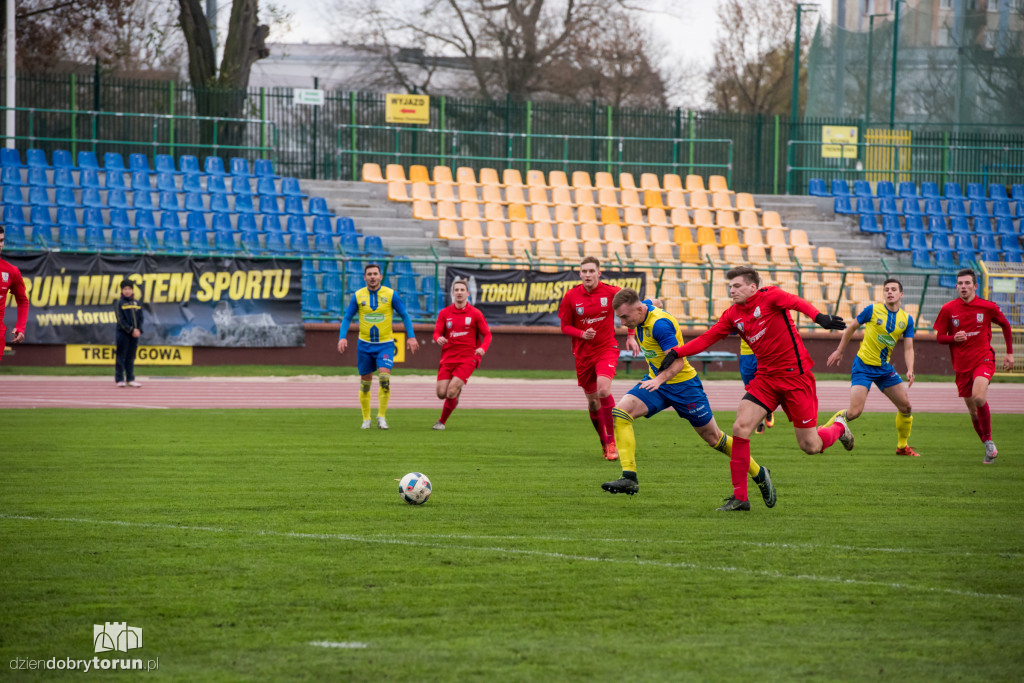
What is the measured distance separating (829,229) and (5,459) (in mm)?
25954

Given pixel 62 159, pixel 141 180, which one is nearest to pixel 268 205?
pixel 141 180

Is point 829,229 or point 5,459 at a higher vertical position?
point 829,229

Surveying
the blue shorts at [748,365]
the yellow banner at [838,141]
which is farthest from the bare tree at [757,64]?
the blue shorts at [748,365]

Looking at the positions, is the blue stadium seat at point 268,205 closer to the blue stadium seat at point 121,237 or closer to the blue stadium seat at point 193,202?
the blue stadium seat at point 193,202

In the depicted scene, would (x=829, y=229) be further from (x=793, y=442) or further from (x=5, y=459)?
(x=5, y=459)

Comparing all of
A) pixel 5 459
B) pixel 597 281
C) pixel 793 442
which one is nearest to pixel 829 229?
pixel 793 442

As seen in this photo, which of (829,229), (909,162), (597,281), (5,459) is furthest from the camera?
(909,162)

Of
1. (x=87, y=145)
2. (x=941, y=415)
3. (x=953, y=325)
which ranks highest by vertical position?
(x=87, y=145)

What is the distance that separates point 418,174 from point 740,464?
23.6m

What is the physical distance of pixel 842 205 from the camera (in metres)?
32.8

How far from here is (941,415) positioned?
18.1 meters

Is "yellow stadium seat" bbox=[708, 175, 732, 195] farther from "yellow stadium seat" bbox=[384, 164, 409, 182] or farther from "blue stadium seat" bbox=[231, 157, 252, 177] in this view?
"blue stadium seat" bbox=[231, 157, 252, 177]

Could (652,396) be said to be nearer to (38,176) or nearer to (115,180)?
(115,180)

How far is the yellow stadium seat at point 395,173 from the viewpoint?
30522 millimetres
